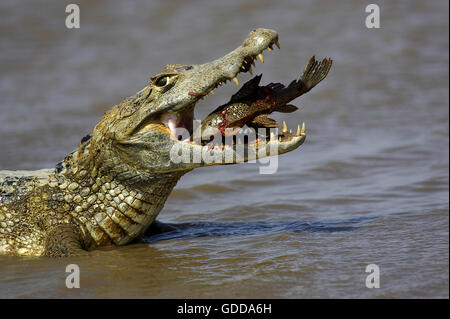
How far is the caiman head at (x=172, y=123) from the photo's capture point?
427 centimetres

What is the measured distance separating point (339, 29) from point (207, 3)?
3014 mm

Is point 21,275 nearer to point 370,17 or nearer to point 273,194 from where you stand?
point 273,194

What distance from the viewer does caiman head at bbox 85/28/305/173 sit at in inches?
168

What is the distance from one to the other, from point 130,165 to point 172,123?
43 centimetres

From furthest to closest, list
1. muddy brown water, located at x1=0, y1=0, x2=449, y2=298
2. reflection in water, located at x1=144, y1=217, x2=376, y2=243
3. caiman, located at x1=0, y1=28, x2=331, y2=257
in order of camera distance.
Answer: reflection in water, located at x1=144, y1=217, x2=376, y2=243 < caiman, located at x1=0, y1=28, x2=331, y2=257 < muddy brown water, located at x1=0, y1=0, x2=449, y2=298

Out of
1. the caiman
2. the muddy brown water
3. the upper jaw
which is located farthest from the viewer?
the caiman

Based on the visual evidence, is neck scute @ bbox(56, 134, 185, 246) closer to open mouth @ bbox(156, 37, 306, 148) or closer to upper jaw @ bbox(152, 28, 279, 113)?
open mouth @ bbox(156, 37, 306, 148)

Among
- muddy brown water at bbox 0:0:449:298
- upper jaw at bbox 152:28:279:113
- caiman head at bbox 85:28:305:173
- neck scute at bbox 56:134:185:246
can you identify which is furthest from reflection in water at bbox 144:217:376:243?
upper jaw at bbox 152:28:279:113

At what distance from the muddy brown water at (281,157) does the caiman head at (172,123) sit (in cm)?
71

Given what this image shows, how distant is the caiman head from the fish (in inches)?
5.2

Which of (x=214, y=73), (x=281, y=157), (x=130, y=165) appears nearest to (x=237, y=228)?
(x=130, y=165)

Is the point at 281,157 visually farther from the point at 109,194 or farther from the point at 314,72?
the point at 109,194

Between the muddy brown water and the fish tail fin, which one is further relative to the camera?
the fish tail fin

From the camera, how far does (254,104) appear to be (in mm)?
4461
